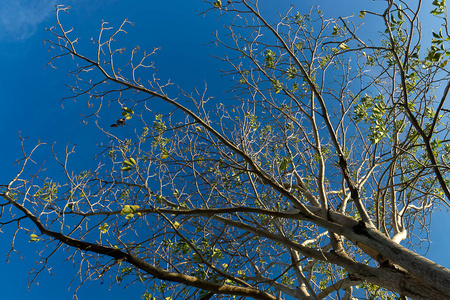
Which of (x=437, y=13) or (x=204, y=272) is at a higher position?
(x=437, y=13)

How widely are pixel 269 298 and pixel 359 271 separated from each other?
1.03 metres

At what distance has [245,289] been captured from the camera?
302 cm

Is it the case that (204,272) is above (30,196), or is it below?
below

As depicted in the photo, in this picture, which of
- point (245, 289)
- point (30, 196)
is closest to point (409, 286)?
point (245, 289)

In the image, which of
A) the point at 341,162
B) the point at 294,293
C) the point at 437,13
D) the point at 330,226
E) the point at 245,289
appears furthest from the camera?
the point at 294,293

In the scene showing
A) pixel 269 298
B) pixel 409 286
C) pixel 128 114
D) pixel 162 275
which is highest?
pixel 128 114

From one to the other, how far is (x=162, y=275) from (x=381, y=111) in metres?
2.75

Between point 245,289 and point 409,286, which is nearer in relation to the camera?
point 409,286

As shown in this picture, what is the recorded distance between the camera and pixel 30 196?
13.0 feet

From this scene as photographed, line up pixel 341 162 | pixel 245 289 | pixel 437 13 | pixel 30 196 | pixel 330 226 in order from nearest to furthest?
pixel 437 13 → pixel 245 289 → pixel 330 226 → pixel 341 162 → pixel 30 196

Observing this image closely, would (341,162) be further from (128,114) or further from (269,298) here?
(128,114)

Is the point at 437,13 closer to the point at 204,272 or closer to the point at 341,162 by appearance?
the point at 341,162

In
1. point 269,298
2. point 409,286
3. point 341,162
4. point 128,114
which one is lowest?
point 409,286

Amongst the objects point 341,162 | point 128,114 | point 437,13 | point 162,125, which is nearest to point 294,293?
point 341,162
